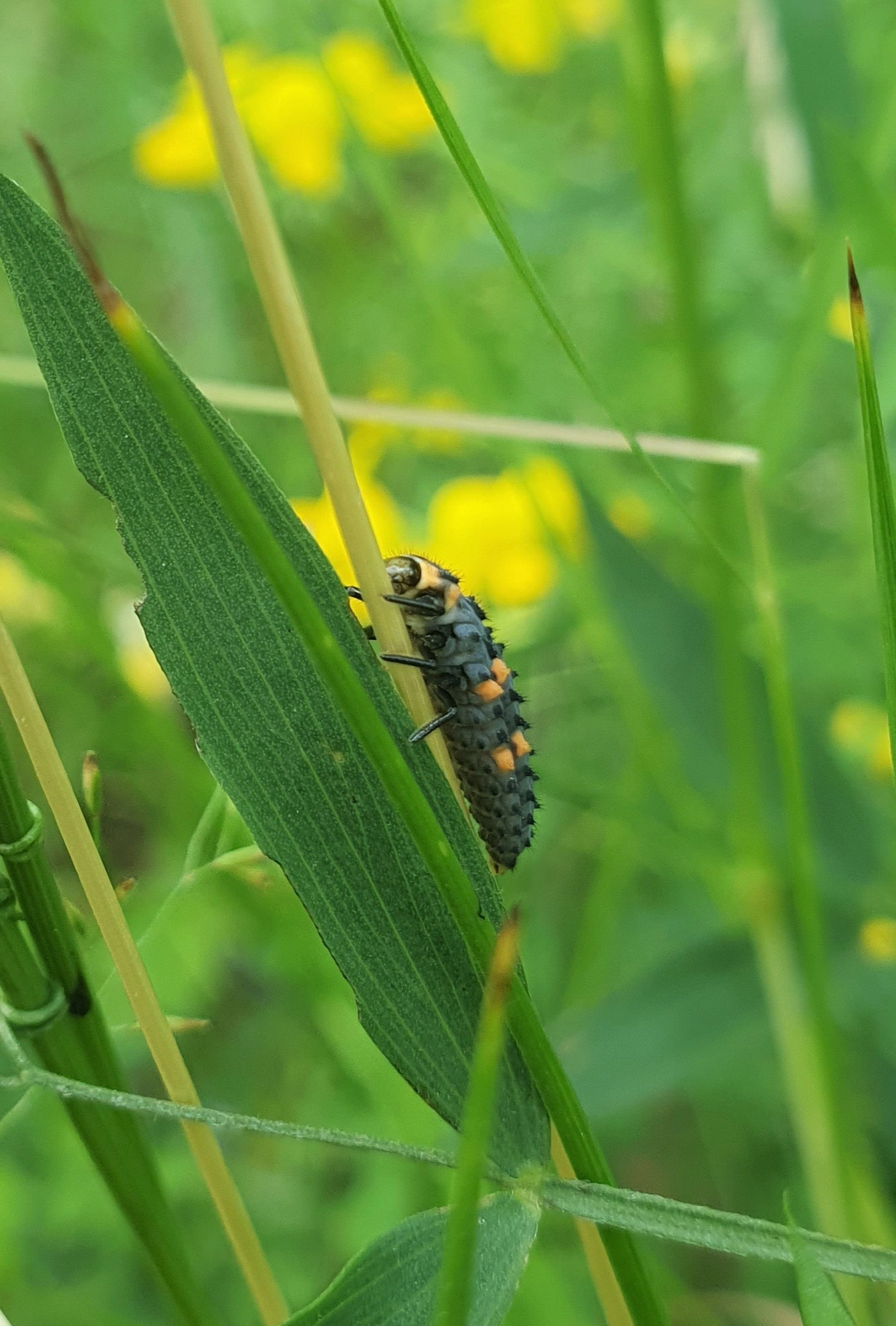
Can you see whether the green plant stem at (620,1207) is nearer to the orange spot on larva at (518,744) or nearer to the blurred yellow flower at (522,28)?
the orange spot on larva at (518,744)

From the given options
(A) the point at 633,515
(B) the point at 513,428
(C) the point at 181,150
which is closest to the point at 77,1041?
(B) the point at 513,428

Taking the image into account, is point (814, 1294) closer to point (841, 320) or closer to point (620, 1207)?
point (620, 1207)

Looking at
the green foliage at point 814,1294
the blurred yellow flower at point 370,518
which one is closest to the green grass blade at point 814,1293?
the green foliage at point 814,1294

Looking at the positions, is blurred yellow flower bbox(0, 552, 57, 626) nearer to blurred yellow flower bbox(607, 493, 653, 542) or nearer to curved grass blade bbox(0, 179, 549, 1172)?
blurred yellow flower bbox(607, 493, 653, 542)

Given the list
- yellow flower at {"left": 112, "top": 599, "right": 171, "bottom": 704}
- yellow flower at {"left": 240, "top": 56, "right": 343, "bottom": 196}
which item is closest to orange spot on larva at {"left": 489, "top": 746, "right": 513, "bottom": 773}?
yellow flower at {"left": 112, "top": 599, "right": 171, "bottom": 704}

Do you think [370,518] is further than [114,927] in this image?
Yes

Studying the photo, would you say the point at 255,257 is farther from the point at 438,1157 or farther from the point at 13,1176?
the point at 13,1176
